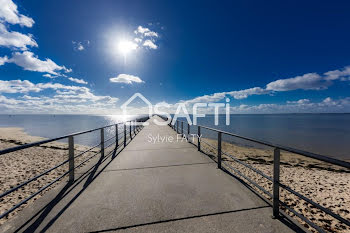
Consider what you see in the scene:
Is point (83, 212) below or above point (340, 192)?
above

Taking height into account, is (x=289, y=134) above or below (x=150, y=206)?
below

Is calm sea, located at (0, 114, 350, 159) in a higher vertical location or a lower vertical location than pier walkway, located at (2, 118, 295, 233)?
lower

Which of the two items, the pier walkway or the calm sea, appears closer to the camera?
the pier walkway

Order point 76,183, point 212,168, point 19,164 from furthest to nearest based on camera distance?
1. point 19,164
2. point 212,168
3. point 76,183

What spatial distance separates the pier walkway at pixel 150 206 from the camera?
2396 millimetres

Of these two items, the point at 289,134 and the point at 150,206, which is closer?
the point at 150,206

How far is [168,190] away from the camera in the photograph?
350cm

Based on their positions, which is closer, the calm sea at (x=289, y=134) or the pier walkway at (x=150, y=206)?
the pier walkway at (x=150, y=206)

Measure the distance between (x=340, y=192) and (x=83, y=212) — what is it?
30.1 ft

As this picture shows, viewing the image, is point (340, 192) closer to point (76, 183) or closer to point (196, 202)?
point (196, 202)

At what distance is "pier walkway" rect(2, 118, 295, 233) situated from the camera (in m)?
2.40

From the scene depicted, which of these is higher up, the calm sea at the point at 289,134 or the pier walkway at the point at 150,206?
the pier walkway at the point at 150,206

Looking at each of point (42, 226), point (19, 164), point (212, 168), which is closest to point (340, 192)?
point (212, 168)

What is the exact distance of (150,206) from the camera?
2912 mm
